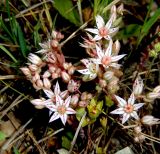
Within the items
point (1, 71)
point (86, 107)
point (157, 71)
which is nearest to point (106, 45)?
point (86, 107)

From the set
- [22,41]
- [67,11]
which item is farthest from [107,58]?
[67,11]

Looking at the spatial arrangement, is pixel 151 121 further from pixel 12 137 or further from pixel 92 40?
pixel 12 137

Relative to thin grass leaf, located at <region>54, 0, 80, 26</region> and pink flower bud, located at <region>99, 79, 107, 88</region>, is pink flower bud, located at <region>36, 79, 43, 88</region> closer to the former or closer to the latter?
pink flower bud, located at <region>99, 79, 107, 88</region>

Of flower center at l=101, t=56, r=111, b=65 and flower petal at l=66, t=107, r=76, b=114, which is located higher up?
flower center at l=101, t=56, r=111, b=65

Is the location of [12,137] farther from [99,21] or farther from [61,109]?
[99,21]

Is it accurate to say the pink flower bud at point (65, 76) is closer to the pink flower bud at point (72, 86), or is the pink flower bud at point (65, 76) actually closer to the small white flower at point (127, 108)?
the pink flower bud at point (72, 86)

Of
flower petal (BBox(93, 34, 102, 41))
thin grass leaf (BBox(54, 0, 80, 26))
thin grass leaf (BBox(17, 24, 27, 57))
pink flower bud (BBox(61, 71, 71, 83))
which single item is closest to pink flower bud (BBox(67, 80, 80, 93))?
pink flower bud (BBox(61, 71, 71, 83))
